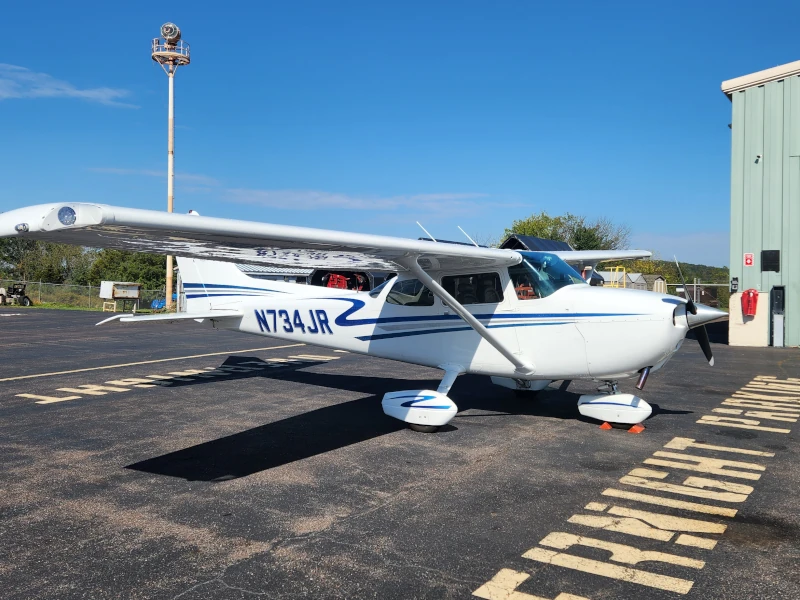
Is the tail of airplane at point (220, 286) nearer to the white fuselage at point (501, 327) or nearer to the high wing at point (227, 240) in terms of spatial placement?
the white fuselage at point (501, 327)

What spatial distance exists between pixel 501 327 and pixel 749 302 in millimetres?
14961

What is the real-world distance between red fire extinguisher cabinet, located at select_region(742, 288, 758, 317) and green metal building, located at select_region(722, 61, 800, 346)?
0.19 m

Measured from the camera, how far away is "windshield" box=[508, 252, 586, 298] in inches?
310

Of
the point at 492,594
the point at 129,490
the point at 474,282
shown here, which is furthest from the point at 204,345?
the point at 492,594

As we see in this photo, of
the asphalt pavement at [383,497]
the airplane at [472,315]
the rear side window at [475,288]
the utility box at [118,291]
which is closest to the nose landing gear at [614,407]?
the airplane at [472,315]

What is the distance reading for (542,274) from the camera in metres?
7.98

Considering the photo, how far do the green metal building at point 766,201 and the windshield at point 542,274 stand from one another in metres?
14.1

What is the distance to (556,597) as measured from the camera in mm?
3557

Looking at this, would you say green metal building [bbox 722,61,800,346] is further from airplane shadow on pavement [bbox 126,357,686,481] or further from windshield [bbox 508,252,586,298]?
windshield [bbox 508,252,586,298]

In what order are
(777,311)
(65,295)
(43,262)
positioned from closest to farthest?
1. (777,311)
2. (65,295)
3. (43,262)

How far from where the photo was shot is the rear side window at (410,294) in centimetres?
869

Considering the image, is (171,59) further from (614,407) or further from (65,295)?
A: (614,407)

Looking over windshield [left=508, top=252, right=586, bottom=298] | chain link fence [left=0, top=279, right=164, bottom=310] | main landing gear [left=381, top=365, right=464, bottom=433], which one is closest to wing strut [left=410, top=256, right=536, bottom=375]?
windshield [left=508, top=252, right=586, bottom=298]

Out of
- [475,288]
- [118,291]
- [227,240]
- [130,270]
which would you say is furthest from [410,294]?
[130,270]
